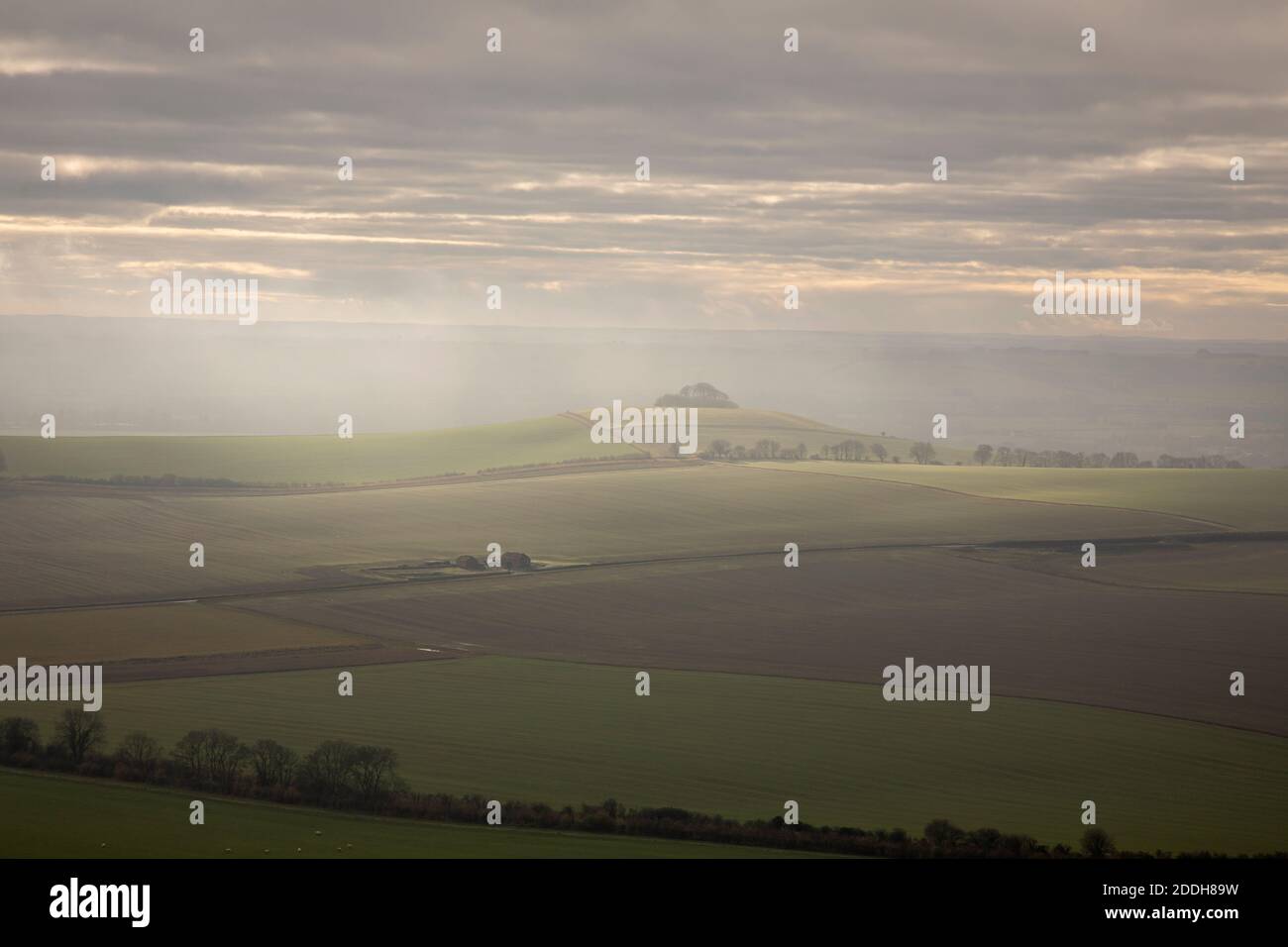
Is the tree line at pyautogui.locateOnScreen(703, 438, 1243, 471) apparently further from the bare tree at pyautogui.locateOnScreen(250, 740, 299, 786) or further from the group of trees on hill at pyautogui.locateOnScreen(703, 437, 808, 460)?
the bare tree at pyautogui.locateOnScreen(250, 740, 299, 786)

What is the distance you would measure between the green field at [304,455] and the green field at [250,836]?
6684 centimetres

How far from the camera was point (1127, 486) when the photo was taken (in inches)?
3718

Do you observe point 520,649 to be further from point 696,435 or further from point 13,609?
point 696,435

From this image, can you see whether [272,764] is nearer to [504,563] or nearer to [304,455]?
[504,563]

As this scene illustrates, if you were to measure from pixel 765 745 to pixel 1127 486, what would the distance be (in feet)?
207

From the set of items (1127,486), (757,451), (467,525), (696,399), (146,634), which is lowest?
(146,634)

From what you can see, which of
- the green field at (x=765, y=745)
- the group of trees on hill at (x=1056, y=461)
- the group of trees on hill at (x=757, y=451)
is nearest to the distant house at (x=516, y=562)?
the green field at (x=765, y=745)

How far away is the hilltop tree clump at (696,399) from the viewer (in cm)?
14000

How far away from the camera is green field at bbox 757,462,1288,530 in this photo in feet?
275

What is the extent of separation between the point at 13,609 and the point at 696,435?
2773 inches

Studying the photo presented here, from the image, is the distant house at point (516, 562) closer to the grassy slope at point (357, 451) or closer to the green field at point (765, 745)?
the green field at point (765, 745)

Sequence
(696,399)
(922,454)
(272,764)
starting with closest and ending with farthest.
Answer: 1. (272,764)
2. (922,454)
3. (696,399)

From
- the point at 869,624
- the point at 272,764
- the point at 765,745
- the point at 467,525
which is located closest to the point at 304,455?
the point at 467,525

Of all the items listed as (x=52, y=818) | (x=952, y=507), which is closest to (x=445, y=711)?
(x=52, y=818)
